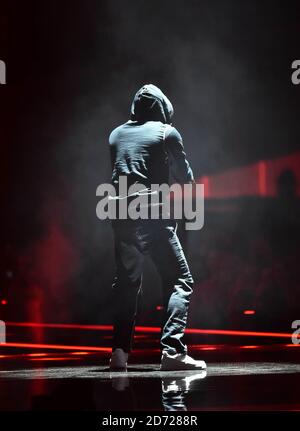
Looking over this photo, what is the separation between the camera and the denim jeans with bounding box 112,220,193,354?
5.17 metres

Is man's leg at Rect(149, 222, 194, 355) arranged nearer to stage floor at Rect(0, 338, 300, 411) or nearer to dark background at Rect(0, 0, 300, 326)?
stage floor at Rect(0, 338, 300, 411)

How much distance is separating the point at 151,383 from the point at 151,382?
5 centimetres

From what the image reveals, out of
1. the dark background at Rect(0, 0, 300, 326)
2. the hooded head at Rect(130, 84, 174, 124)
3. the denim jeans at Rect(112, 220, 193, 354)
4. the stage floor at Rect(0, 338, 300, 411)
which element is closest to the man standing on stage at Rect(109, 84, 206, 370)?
the denim jeans at Rect(112, 220, 193, 354)

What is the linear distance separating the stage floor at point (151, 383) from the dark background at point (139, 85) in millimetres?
5026

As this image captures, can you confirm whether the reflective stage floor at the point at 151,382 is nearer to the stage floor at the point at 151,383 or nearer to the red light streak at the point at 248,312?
the stage floor at the point at 151,383

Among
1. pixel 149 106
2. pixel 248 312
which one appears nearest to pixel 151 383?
pixel 149 106

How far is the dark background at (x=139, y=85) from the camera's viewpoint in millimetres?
10891

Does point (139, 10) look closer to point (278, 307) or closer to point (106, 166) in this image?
point (106, 166)

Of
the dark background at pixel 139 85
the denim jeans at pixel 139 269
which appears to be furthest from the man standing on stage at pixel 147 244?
the dark background at pixel 139 85

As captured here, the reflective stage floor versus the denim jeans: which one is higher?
the denim jeans

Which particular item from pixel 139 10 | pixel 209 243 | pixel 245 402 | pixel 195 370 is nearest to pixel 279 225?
pixel 209 243

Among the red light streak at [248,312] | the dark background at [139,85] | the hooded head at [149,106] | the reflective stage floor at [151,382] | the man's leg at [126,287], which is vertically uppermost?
the dark background at [139,85]

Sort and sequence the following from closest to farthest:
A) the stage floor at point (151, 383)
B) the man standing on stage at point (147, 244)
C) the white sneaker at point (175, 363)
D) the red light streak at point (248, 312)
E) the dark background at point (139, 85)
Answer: the stage floor at point (151, 383) < the white sneaker at point (175, 363) < the man standing on stage at point (147, 244) < the dark background at point (139, 85) < the red light streak at point (248, 312)

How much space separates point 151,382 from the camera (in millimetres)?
4332
